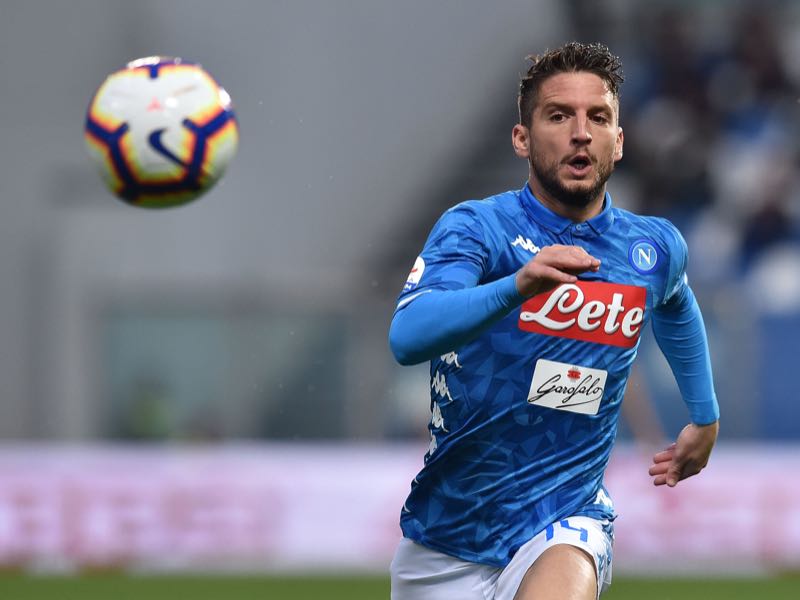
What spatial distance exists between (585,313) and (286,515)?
8.74 metres

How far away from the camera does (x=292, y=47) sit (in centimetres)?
1789

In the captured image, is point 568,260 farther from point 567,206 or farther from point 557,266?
point 567,206

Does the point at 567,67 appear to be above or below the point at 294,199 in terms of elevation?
above

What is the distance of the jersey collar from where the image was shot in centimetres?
450

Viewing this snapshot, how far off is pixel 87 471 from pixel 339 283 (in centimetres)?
521

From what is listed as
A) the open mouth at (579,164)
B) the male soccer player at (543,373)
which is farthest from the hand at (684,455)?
the open mouth at (579,164)

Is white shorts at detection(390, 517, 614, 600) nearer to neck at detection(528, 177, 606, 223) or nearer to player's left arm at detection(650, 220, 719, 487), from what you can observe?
player's left arm at detection(650, 220, 719, 487)

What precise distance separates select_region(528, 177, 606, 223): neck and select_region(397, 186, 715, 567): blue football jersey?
3 cm

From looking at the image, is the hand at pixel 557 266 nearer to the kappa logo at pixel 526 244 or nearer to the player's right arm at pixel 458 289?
the player's right arm at pixel 458 289

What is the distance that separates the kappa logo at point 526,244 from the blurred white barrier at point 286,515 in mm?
8516

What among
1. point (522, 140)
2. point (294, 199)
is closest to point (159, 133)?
point (522, 140)

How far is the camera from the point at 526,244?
174 inches

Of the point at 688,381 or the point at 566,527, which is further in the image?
the point at 688,381

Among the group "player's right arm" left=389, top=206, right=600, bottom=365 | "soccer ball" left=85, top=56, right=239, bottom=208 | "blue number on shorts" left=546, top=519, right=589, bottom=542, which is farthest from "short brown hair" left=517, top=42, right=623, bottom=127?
"soccer ball" left=85, top=56, right=239, bottom=208
